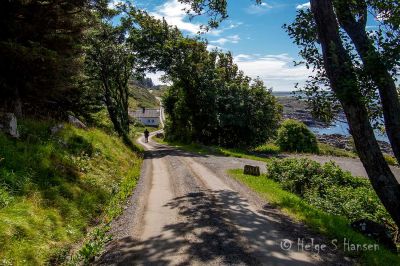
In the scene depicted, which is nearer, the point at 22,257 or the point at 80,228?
the point at 22,257

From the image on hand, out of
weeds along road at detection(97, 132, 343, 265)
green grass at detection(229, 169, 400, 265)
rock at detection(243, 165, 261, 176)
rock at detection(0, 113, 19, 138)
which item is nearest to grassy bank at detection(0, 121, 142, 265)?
rock at detection(0, 113, 19, 138)

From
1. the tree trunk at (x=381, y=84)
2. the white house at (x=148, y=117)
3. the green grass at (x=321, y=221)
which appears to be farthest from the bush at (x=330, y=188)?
the white house at (x=148, y=117)

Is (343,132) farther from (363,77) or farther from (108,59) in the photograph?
(108,59)

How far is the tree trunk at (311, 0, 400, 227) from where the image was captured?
32.6ft

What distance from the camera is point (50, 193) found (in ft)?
38.6

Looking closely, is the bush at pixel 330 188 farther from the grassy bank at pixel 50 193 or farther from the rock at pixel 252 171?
the grassy bank at pixel 50 193

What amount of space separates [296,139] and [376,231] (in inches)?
1421

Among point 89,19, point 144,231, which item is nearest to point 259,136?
point 89,19

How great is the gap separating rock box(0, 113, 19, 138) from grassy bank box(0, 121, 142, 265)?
472mm

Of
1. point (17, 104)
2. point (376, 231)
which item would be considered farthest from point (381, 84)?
point (17, 104)

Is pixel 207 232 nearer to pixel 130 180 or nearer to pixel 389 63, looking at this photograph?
pixel 389 63

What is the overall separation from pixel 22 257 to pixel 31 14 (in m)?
11.9

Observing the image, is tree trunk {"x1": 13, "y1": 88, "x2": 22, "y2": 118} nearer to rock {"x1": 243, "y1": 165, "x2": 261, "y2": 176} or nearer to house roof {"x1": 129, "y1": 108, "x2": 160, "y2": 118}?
rock {"x1": 243, "y1": 165, "x2": 261, "y2": 176}

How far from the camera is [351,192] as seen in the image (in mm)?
16141
